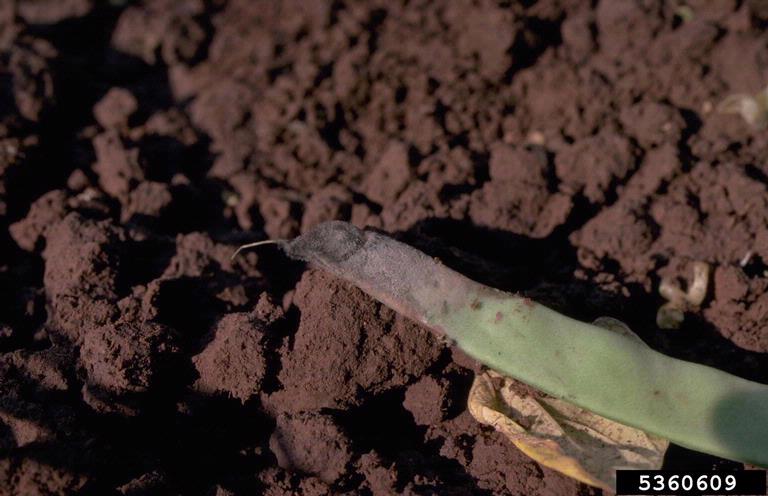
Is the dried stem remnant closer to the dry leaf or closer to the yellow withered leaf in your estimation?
the dry leaf

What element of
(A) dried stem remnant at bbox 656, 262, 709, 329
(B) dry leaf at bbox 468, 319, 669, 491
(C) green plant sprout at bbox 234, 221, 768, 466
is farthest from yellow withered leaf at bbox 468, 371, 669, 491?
(A) dried stem remnant at bbox 656, 262, 709, 329

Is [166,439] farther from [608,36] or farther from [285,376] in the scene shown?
[608,36]

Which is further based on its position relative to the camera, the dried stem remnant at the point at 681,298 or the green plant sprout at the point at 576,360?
the dried stem remnant at the point at 681,298

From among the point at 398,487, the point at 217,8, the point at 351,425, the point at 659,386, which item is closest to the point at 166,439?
the point at 351,425

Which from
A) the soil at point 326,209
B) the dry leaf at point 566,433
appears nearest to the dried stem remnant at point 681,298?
the soil at point 326,209

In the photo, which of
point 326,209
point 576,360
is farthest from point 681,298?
point 326,209

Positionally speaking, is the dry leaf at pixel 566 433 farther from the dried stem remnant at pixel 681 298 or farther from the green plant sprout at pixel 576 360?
the dried stem remnant at pixel 681 298

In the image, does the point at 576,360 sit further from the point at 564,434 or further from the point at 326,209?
the point at 326,209
